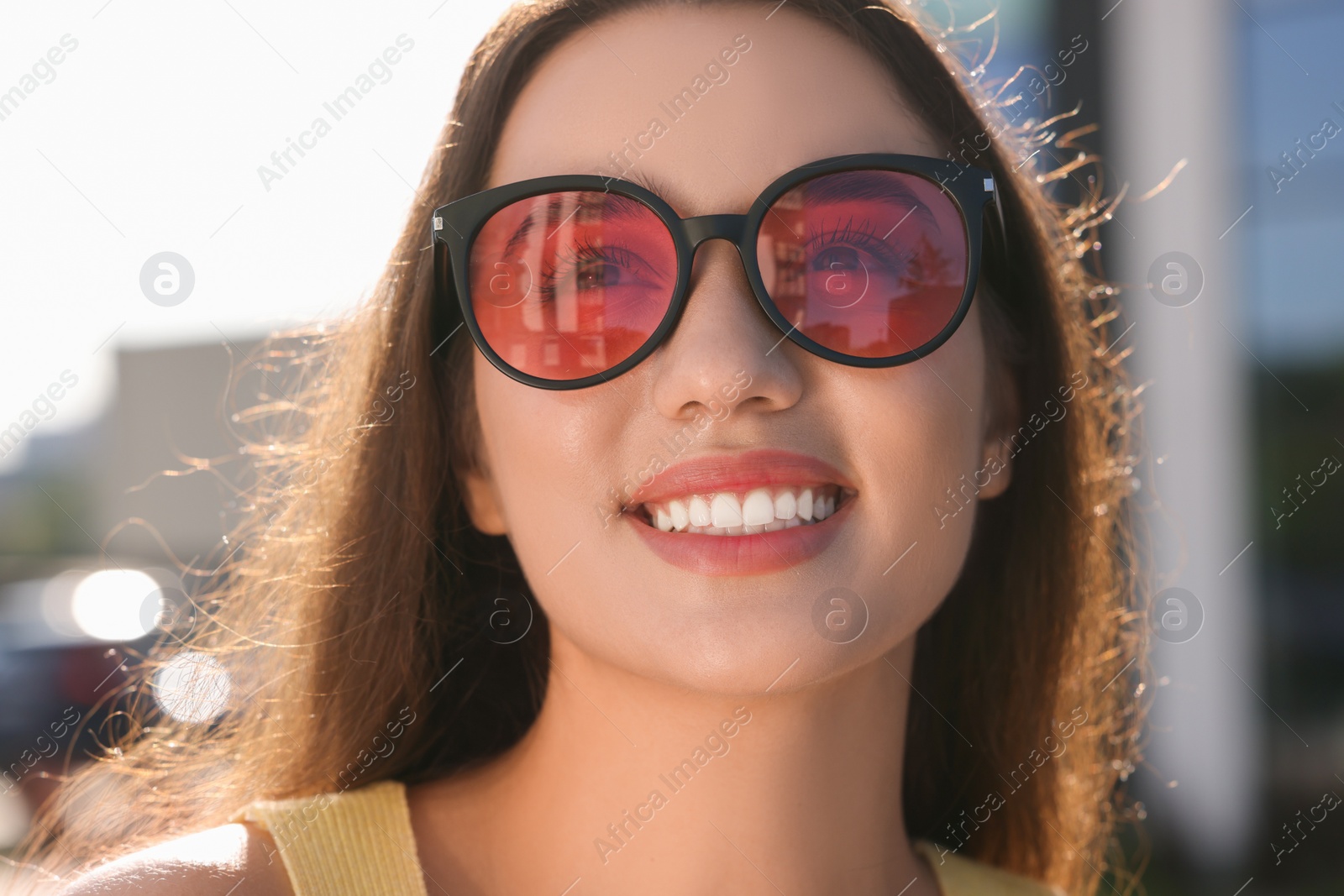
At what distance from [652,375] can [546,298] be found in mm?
183

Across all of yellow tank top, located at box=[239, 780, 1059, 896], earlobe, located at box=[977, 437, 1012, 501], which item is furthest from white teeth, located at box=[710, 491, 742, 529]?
yellow tank top, located at box=[239, 780, 1059, 896]

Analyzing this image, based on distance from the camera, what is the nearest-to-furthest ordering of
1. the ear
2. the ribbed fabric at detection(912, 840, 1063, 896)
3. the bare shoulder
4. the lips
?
the bare shoulder → the lips → the ear → the ribbed fabric at detection(912, 840, 1063, 896)

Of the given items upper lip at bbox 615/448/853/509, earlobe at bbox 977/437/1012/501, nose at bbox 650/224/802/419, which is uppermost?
nose at bbox 650/224/802/419

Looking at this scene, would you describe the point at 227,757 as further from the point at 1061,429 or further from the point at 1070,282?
the point at 1070,282

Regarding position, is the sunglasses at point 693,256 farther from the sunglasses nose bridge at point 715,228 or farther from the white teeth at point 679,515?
the white teeth at point 679,515

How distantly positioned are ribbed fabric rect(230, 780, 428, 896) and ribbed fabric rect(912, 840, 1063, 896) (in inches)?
35.8

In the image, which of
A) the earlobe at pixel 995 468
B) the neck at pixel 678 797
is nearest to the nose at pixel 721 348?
the neck at pixel 678 797

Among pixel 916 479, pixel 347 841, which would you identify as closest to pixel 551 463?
pixel 916 479

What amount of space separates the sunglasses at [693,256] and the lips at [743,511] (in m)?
0.16

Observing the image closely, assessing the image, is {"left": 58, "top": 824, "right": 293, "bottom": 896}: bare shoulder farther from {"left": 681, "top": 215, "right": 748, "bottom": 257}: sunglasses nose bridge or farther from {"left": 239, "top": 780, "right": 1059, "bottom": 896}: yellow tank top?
{"left": 681, "top": 215, "right": 748, "bottom": 257}: sunglasses nose bridge

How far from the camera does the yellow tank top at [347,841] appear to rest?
136cm

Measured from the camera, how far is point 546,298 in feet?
4.50

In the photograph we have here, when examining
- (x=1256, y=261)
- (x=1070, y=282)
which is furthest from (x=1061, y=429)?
(x=1256, y=261)

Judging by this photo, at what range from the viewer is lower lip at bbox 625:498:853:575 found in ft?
4.26
